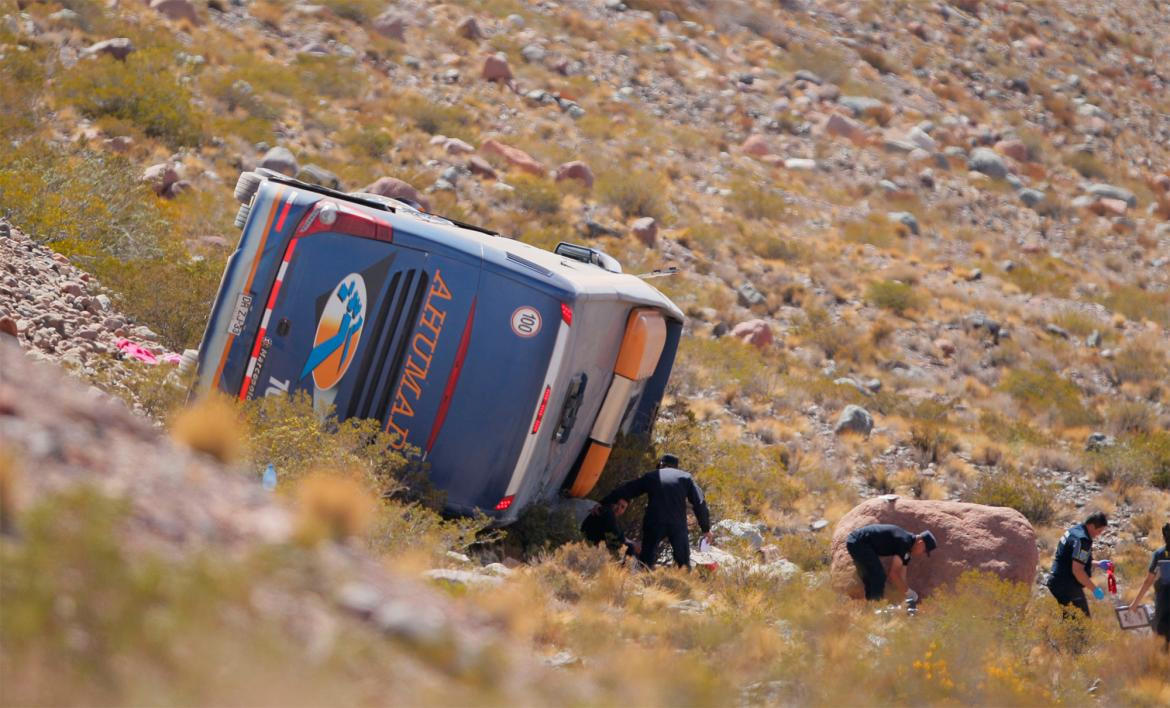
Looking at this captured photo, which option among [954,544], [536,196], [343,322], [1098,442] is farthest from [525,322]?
[536,196]

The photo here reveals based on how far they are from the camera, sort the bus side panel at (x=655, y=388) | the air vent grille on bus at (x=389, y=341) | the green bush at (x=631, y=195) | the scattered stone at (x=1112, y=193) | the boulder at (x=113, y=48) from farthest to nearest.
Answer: the scattered stone at (x=1112, y=193) < the green bush at (x=631, y=195) < the boulder at (x=113, y=48) < the bus side panel at (x=655, y=388) < the air vent grille on bus at (x=389, y=341)

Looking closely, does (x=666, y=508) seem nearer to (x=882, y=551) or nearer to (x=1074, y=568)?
(x=882, y=551)

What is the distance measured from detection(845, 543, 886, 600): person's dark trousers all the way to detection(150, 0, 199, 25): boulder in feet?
62.0

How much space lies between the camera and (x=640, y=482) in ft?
29.5

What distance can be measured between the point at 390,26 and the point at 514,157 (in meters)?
6.58

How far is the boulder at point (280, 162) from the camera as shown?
17672 millimetres

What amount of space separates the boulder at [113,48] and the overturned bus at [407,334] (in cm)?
1361

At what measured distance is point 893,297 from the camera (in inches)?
824

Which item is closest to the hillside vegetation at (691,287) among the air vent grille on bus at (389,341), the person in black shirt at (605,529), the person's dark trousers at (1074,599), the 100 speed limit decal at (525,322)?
the person's dark trousers at (1074,599)

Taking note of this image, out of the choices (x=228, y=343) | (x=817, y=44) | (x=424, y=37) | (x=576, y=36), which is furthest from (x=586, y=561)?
(x=817, y=44)

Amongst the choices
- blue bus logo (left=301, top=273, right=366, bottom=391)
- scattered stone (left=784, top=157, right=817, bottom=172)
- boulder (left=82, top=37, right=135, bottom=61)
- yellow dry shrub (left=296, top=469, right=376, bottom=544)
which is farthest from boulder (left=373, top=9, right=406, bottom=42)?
yellow dry shrub (left=296, top=469, right=376, bottom=544)

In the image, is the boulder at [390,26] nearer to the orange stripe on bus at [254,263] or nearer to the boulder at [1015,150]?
the boulder at [1015,150]

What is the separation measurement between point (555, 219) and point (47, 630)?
57.3 feet

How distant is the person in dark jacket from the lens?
8.81 metres
